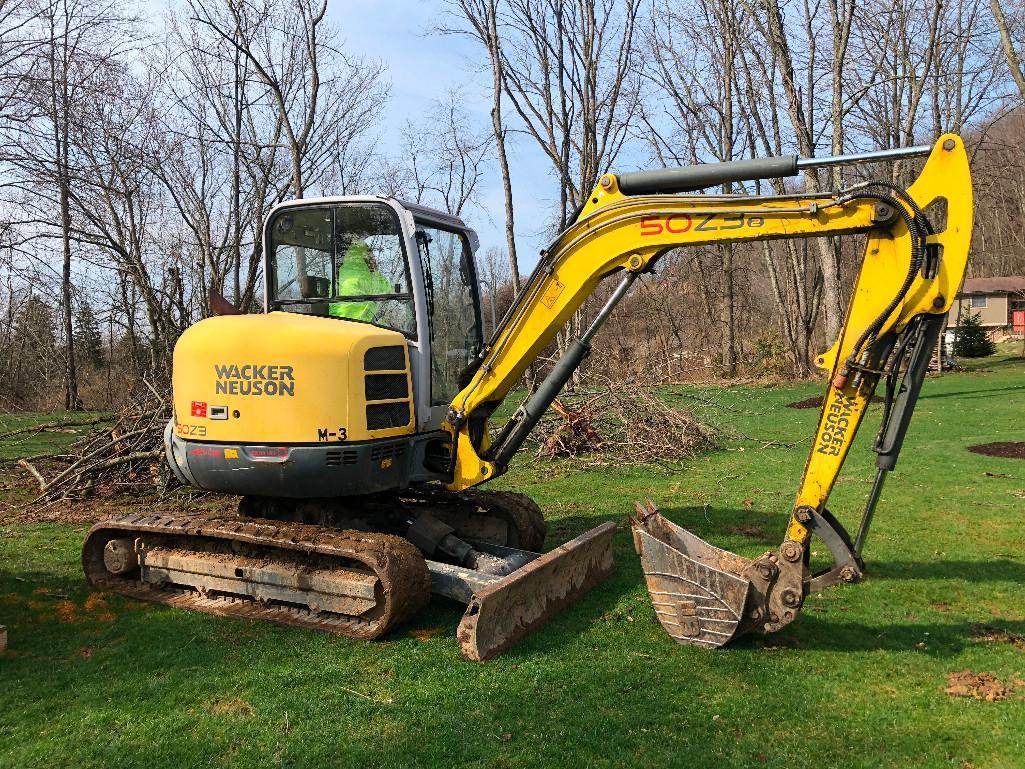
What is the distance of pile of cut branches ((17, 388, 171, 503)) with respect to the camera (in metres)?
9.98

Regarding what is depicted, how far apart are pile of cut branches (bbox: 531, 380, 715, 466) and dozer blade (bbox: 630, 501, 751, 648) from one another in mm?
7168

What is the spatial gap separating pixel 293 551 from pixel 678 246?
3468mm

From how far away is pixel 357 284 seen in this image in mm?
6129

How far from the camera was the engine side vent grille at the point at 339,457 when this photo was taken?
17.9ft

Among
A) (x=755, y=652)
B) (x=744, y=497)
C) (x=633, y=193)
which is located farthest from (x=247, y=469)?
(x=744, y=497)

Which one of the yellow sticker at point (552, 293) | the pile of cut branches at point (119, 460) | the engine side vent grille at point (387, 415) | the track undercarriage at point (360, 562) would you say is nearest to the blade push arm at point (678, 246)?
the yellow sticker at point (552, 293)

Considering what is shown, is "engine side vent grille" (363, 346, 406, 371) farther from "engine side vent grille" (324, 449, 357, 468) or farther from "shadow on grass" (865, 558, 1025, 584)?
"shadow on grass" (865, 558, 1025, 584)

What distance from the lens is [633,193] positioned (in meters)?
5.11

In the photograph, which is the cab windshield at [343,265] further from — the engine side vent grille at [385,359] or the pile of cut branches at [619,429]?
the pile of cut branches at [619,429]

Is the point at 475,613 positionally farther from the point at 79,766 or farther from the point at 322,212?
the point at 322,212

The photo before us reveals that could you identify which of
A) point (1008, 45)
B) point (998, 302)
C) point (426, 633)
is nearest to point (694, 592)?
point (426, 633)

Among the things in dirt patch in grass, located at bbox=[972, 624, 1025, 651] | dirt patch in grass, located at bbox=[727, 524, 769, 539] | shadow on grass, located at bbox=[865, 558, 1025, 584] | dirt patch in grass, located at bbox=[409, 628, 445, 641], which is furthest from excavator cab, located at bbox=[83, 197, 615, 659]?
dirt patch in grass, located at bbox=[972, 624, 1025, 651]

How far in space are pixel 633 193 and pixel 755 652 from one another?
9.95 feet

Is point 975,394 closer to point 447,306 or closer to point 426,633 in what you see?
point 447,306
